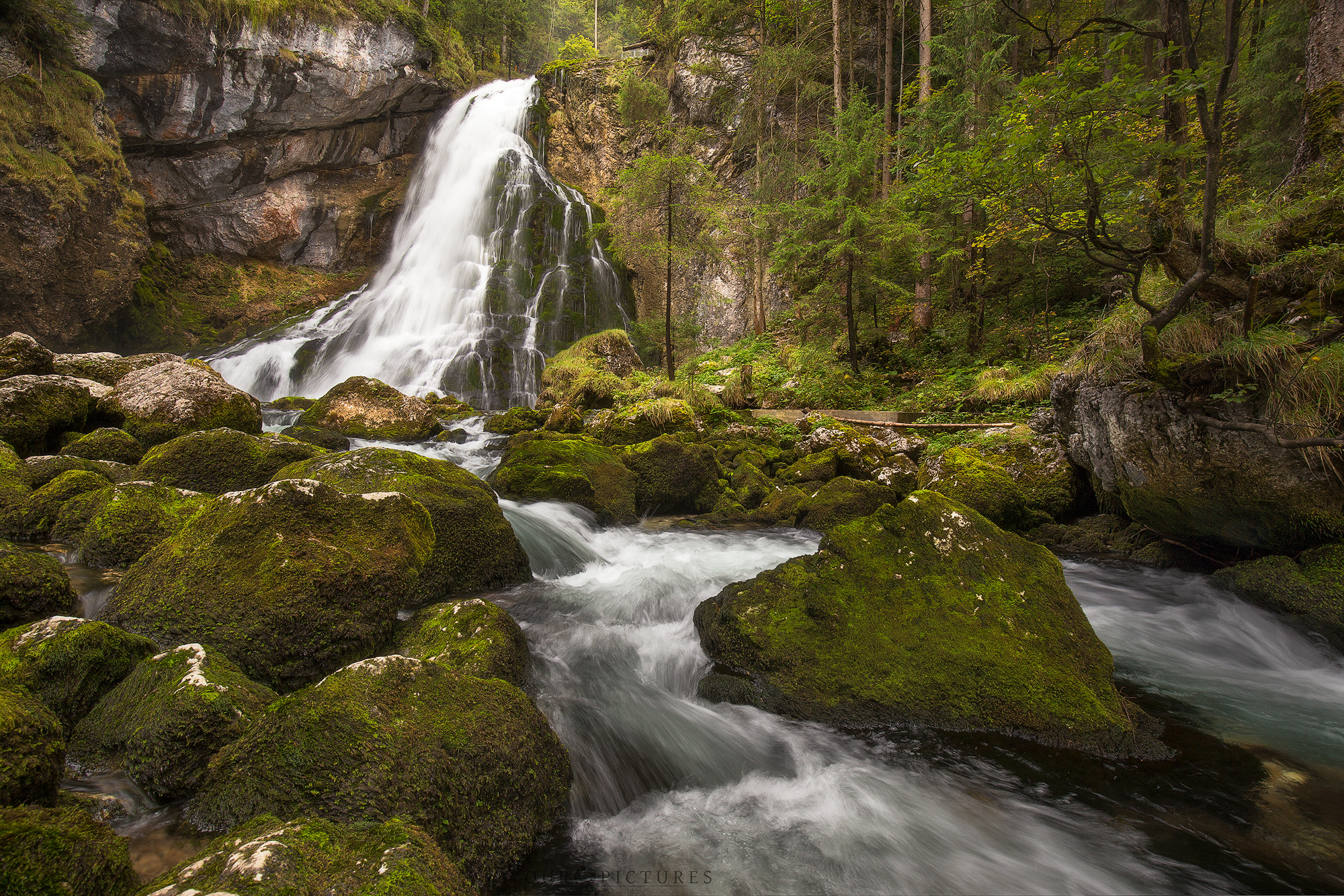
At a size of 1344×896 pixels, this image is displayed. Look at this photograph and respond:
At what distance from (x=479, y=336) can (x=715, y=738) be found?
1976 centimetres

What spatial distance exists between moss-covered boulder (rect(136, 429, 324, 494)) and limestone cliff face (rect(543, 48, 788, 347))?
14.4 m

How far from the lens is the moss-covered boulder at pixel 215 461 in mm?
6137

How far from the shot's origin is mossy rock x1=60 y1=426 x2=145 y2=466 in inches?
279

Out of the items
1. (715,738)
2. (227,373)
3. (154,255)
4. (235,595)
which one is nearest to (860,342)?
(715,738)

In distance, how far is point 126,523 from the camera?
15.6ft

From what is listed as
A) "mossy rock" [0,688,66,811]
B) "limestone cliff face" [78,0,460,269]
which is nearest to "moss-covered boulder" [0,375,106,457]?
"mossy rock" [0,688,66,811]

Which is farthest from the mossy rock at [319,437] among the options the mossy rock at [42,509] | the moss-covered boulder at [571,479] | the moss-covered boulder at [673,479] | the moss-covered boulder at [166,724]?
the moss-covered boulder at [166,724]

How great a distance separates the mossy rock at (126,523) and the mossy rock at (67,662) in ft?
5.63

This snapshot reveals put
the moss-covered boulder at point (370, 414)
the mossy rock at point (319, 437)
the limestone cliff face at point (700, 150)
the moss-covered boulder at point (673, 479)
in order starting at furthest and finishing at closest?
the limestone cliff face at point (700, 150)
the moss-covered boulder at point (370, 414)
the mossy rock at point (319, 437)
the moss-covered boulder at point (673, 479)

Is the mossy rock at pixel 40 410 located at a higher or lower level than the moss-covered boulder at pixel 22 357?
lower

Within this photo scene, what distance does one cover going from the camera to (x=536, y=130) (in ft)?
93.6

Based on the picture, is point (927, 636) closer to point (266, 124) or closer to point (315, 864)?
point (315, 864)

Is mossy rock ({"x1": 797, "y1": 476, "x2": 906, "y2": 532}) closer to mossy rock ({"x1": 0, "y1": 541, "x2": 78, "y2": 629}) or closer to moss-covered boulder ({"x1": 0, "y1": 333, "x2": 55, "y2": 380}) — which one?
mossy rock ({"x1": 0, "y1": 541, "x2": 78, "y2": 629})

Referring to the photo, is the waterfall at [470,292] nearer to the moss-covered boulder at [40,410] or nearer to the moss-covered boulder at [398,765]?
the moss-covered boulder at [40,410]
